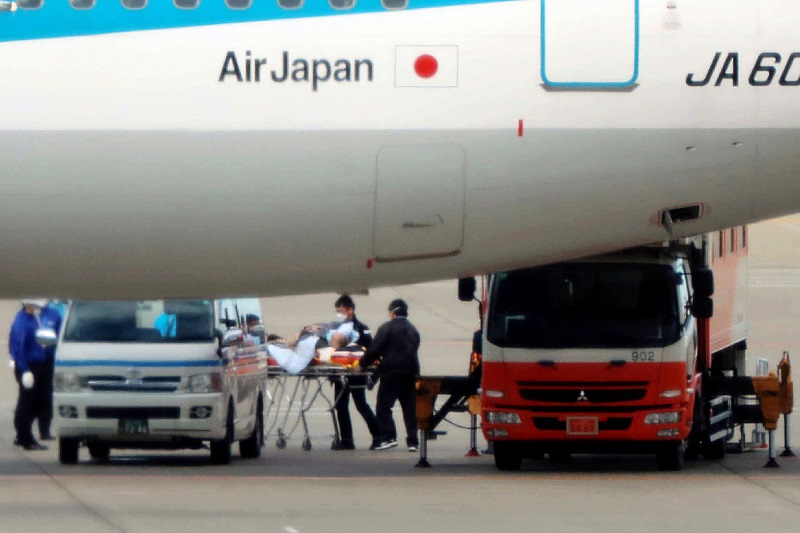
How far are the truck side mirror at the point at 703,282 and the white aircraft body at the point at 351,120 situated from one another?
5.81m

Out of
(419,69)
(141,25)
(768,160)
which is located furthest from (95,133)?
(768,160)

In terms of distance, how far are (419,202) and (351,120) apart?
73cm

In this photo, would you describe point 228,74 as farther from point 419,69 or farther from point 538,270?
point 538,270

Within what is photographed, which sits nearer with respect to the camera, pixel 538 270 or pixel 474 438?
pixel 538 270

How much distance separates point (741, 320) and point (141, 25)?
1240 cm

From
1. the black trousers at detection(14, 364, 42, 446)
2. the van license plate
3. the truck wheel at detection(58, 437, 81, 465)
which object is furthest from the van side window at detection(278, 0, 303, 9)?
the black trousers at detection(14, 364, 42, 446)

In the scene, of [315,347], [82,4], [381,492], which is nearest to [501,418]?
[381,492]

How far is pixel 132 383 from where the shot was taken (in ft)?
61.4

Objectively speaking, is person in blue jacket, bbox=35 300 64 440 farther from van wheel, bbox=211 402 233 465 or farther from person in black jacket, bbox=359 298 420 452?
person in black jacket, bbox=359 298 420 452

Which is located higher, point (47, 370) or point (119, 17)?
point (119, 17)

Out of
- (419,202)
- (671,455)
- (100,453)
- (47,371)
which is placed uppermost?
(419,202)

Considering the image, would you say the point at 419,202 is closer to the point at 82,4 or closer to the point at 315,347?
the point at 82,4

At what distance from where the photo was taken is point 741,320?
72.9ft

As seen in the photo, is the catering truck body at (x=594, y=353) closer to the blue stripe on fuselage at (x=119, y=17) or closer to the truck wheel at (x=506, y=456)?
the truck wheel at (x=506, y=456)
